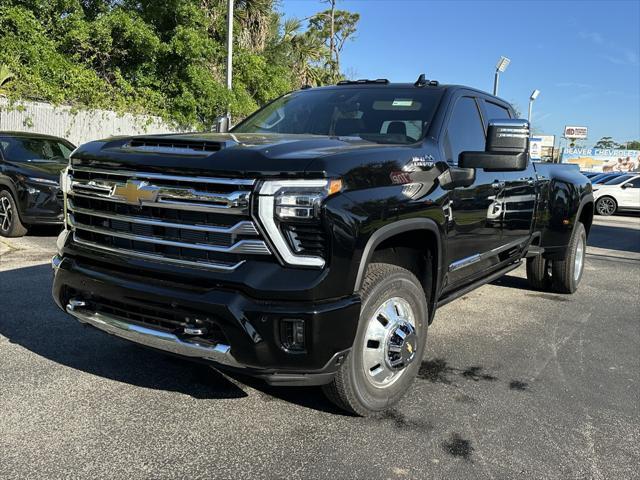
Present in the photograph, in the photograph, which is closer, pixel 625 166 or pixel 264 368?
pixel 264 368

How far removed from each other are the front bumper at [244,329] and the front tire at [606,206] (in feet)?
62.8

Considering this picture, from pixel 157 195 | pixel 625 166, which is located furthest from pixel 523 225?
pixel 625 166

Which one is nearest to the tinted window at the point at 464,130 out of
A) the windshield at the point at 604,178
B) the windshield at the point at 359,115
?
the windshield at the point at 359,115

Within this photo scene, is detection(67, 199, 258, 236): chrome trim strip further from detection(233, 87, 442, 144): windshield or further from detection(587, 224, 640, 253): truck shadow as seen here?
detection(587, 224, 640, 253): truck shadow

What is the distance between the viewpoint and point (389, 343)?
3.14 meters

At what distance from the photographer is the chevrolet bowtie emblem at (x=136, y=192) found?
2809mm

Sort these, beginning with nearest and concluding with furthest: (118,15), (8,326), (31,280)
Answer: (8,326) < (31,280) < (118,15)

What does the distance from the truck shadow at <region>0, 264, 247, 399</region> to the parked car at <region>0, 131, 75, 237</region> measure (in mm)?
3472

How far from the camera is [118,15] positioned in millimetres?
16797

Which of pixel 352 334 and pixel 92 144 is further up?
pixel 92 144

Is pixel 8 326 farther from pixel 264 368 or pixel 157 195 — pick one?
pixel 264 368

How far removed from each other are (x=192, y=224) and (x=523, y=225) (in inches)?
129

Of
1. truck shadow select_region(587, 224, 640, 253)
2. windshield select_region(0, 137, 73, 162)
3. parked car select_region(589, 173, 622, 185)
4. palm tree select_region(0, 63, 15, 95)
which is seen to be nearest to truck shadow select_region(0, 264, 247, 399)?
windshield select_region(0, 137, 73, 162)

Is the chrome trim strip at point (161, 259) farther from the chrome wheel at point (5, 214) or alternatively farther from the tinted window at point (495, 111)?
A: the chrome wheel at point (5, 214)
